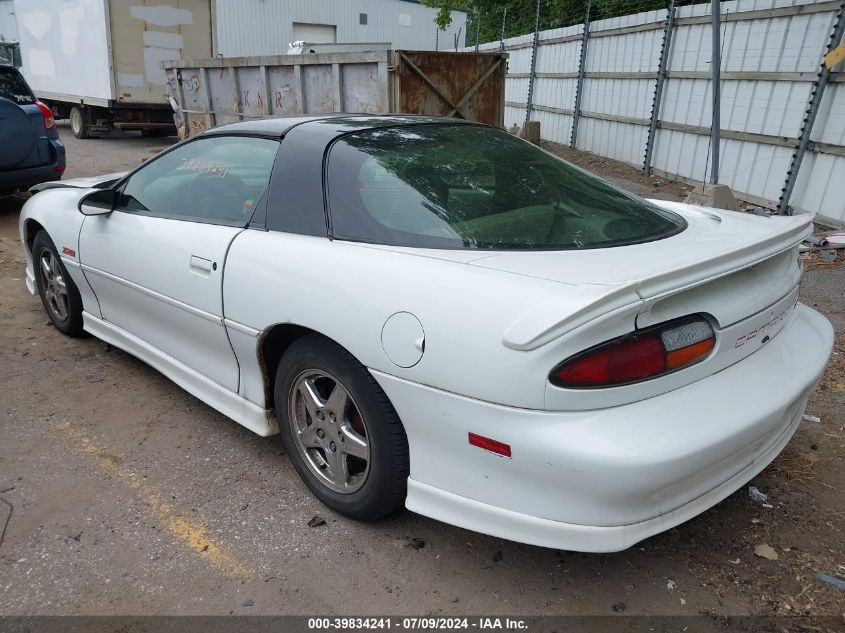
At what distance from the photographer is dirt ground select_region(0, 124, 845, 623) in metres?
2.22

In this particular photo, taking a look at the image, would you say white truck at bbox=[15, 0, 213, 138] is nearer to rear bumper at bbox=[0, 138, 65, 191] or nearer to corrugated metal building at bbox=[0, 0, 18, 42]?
rear bumper at bbox=[0, 138, 65, 191]

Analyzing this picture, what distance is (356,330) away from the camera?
7.43 ft

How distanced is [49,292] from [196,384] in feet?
6.65

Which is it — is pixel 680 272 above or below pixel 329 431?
above

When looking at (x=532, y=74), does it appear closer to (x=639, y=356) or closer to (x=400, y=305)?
(x=400, y=305)

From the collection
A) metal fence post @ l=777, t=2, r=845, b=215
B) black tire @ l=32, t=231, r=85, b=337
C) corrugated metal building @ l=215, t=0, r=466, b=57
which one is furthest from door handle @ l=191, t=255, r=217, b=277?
corrugated metal building @ l=215, t=0, r=466, b=57

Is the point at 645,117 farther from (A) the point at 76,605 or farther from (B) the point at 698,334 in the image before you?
(A) the point at 76,605

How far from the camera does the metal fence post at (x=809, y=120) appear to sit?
6.62m

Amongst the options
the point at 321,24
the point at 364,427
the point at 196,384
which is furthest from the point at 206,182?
the point at 321,24

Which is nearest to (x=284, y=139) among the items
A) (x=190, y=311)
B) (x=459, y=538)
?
(x=190, y=311)

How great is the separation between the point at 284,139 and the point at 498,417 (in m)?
1.68

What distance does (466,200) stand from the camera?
2.55m

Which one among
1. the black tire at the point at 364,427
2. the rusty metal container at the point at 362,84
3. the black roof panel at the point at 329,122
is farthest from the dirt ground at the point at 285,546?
the rusty metal container at the point at 362,84

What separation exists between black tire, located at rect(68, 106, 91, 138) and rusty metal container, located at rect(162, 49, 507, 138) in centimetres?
659
